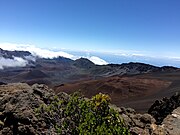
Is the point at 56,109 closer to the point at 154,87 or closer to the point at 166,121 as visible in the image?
the point at 166,121

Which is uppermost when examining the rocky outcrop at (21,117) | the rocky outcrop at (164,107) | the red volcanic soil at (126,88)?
the rocky outcrop at (21,117)

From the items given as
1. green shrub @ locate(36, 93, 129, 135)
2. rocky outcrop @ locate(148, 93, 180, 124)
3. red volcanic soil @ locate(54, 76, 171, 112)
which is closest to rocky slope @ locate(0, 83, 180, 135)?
green shrub @ locate(36, 93, 129, 135)

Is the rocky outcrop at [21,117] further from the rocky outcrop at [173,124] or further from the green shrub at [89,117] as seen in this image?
the rocky outcrop at [173,124]

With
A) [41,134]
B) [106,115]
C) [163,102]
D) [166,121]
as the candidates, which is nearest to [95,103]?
[106,115]

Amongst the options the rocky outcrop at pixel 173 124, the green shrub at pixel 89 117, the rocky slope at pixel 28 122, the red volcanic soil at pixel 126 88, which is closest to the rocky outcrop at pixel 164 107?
the rocky outcrop at pixel 173 124

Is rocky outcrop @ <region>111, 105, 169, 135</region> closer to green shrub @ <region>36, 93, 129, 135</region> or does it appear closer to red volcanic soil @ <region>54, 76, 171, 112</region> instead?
green shrub @ <region>36, 93, 129, 135</region>

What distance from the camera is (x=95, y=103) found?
459 inches

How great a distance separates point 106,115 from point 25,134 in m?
5.73

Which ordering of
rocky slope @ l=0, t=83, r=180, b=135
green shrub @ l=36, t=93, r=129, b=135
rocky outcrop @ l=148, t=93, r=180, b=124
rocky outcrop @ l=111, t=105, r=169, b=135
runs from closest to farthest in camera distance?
green shrub @ l=36, t=93, r=129, b=135, rocky outcrop @ l=111, t=105, r=169, b=135, rocky slope @ l=0, t=83, r=180, b=135, rocky outcrop @ l=148, t=93, r=180, b=124

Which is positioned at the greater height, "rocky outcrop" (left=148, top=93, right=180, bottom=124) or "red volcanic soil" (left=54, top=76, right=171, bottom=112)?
"rocky outcrop" (left=148, top=93, right=180, bottom=124)

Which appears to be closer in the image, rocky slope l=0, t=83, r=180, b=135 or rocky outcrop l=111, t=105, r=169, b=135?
rocky outcrop l=111, t=105, r=169, b=135

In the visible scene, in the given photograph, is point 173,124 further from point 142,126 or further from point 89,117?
point 89,117

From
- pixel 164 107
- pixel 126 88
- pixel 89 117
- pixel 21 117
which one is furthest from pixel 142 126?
pixel 126 88

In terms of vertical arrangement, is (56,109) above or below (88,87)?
above
